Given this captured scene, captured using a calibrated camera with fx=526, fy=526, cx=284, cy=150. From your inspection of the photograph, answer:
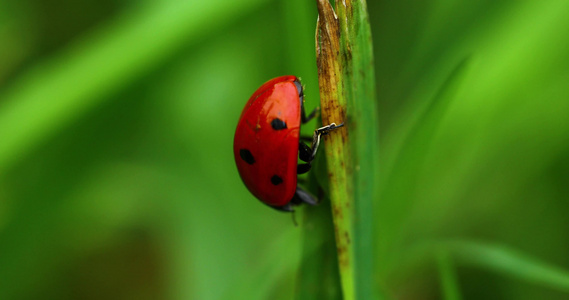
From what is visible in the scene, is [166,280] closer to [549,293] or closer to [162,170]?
[162,170]

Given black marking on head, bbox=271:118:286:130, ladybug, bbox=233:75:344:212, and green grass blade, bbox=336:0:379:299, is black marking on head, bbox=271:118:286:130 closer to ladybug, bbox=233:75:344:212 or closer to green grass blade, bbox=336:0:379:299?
ladybug, bbox=233:75:344:212

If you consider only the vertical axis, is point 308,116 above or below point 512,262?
above

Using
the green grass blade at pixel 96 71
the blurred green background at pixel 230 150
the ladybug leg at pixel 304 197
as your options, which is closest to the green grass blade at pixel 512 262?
the blurred green background at pixel 230 150

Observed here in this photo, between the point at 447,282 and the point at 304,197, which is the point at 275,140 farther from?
the point at 447,282

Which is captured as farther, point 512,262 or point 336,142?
point 512,262

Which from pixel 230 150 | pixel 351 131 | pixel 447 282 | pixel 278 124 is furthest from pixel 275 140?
pixel 230 150

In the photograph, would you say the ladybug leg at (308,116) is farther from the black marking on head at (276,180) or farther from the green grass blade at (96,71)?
the green grass blade at (96,71)

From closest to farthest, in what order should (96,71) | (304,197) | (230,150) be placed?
1. (304,197)
2. (96,71)
3. (230,150)

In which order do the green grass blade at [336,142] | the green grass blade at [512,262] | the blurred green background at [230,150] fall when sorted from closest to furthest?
the green grass blade at [336,142], the green grass blade at [512,262], the blurred green background at [230,150]
